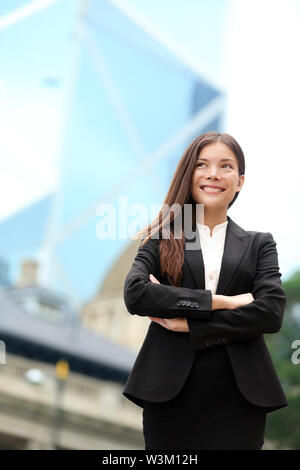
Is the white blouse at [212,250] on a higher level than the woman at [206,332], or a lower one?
higher

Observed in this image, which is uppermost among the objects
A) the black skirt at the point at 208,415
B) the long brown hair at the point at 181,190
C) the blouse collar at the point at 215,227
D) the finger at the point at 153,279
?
the long brown hair at the point at 181,190

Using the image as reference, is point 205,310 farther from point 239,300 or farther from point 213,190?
point 213,190

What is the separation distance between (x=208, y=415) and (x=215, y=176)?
80 cm

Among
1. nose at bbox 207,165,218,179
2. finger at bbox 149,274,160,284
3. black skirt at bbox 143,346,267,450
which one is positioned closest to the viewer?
black skirt at bbox 143,346,267,450

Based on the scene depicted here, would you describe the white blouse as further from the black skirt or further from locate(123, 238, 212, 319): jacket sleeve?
the black skirt

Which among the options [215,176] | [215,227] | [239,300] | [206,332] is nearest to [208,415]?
[206,332]

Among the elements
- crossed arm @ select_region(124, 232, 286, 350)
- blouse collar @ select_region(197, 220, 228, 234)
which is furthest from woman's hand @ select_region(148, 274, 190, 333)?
blouse collar @ select_region(197, 220, 228, 234)

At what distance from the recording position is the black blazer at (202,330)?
8.30ft

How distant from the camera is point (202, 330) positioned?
255 centimetres

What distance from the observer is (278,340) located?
28.1 metres

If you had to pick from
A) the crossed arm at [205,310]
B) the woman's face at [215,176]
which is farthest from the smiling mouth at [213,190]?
the crossed arm at [205,310]

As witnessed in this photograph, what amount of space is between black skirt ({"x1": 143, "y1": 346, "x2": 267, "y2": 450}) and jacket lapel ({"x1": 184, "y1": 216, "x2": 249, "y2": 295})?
10.4 inches

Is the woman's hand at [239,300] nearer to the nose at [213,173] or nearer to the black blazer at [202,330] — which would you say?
the black blazer at [202,330]

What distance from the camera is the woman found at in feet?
8.25
